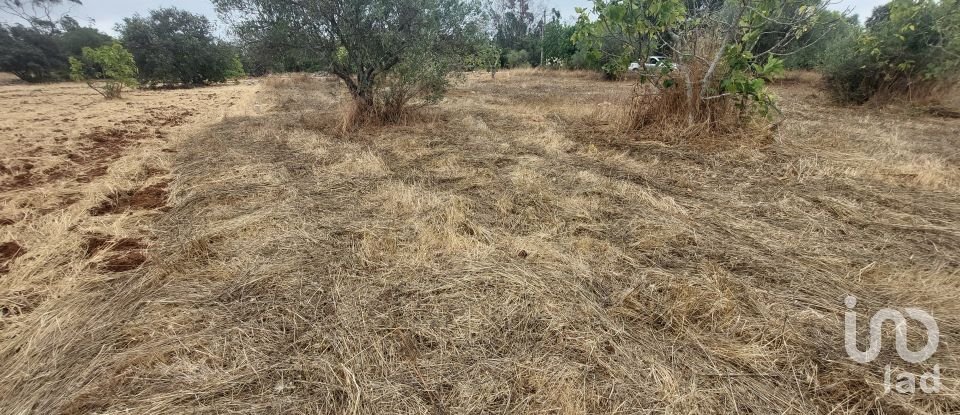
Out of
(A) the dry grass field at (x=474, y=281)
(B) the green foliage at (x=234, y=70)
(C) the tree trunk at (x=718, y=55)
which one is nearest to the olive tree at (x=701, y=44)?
(C) the tree trunk at (x=718, y=55)

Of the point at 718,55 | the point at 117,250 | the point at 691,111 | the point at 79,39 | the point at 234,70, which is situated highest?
the point at 79,39

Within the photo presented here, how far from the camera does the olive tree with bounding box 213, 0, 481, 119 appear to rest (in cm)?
586

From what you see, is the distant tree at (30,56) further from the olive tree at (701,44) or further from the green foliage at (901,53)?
the green foliage at (901,53)

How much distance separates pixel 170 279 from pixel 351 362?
139cm

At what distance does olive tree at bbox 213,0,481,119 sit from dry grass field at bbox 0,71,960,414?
2.66 metres

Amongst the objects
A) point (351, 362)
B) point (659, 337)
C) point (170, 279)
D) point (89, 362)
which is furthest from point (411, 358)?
point (170, 279)

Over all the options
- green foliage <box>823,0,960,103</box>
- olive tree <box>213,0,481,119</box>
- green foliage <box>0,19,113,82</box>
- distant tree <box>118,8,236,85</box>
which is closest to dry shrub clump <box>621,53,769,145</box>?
olive tree <box>213,0,481,119</box>

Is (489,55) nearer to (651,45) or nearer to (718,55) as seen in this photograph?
(651,45)

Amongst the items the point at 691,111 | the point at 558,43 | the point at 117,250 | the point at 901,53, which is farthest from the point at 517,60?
the point at 117,250

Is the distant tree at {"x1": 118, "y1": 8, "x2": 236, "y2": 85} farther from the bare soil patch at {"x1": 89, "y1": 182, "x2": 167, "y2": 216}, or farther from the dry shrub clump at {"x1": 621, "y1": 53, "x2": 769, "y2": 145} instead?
the dry shrub clump at {"x1": 621, "y1": 53, "x2": 769, "y2": 145}

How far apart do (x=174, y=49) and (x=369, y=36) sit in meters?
18.3

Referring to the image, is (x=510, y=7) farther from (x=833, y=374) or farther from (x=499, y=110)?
(x=833, y=374)

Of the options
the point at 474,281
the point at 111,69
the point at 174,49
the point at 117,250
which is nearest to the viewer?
the point at 474,281

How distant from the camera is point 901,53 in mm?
7242
